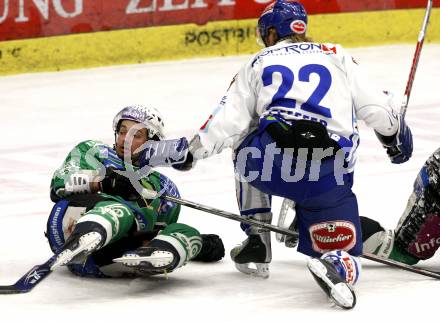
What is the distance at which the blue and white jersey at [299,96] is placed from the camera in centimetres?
493

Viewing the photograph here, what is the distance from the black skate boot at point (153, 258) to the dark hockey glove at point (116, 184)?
0.31m

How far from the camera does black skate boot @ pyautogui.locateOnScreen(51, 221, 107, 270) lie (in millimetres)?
4816

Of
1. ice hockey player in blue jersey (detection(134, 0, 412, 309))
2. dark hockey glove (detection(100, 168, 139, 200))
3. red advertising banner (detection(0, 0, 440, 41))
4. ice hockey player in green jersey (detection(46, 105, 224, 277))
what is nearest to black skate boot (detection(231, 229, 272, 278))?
ice hockey player in green jersey (detection(46, 105, 224, 277))

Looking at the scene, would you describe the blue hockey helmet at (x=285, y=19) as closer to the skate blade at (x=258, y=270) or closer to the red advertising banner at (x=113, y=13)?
the skate blade at (x=258, y=270)

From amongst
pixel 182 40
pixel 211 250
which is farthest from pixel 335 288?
pixel 182 40

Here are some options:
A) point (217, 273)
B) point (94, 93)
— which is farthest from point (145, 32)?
point (217, 273)

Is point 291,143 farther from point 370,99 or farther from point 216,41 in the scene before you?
point 216,41

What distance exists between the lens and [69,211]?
17.0 ft

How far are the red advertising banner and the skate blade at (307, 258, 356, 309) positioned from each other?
632 centimetres

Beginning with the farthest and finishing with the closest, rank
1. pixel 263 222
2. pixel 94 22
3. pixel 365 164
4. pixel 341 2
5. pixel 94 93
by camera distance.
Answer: pixel 341 2 < pixel 94 22 < pixel 94 93 < pixel 365 164 < pixel 263 222

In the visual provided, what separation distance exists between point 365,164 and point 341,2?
4.27 m

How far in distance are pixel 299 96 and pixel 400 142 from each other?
1.81ft

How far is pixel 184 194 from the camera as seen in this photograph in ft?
23.6

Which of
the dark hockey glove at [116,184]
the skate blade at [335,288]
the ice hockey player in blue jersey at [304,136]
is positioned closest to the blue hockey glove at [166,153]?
the ice hockey player in blue jersey at [304,136]
